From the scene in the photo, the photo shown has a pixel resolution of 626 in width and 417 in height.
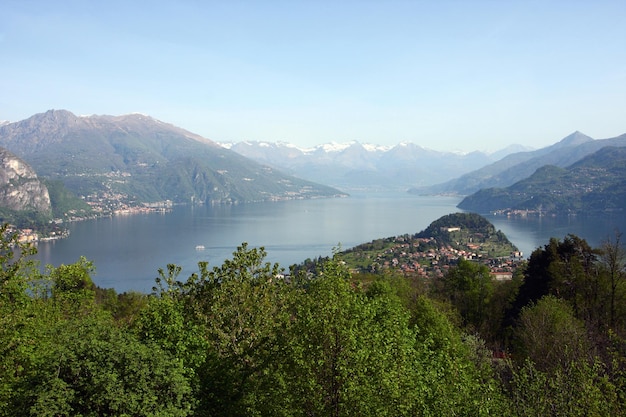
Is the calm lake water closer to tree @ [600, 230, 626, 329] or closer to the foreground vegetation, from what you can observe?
the foreground vegetation

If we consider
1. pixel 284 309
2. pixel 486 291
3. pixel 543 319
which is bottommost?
pixel 486 291

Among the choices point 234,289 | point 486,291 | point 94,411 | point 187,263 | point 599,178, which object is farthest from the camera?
point 599,178

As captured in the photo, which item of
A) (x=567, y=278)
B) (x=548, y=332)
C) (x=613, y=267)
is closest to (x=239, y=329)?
(x=548, y=332)

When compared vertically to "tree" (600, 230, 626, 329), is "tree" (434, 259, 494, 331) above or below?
below

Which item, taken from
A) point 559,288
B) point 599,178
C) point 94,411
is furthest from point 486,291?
point 599,178

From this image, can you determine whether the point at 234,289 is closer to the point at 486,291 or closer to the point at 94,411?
the point at 94,411

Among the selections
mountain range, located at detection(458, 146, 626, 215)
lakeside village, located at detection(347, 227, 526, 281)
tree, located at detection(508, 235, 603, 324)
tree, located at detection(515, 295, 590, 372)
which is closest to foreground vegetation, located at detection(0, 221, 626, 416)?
tree, located at detection(515, 295, 590, 372)

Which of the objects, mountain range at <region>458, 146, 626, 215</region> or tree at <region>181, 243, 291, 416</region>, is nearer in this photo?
tree at <region>181, 243, 291, 416</region>

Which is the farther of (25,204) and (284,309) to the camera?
(25,204)
